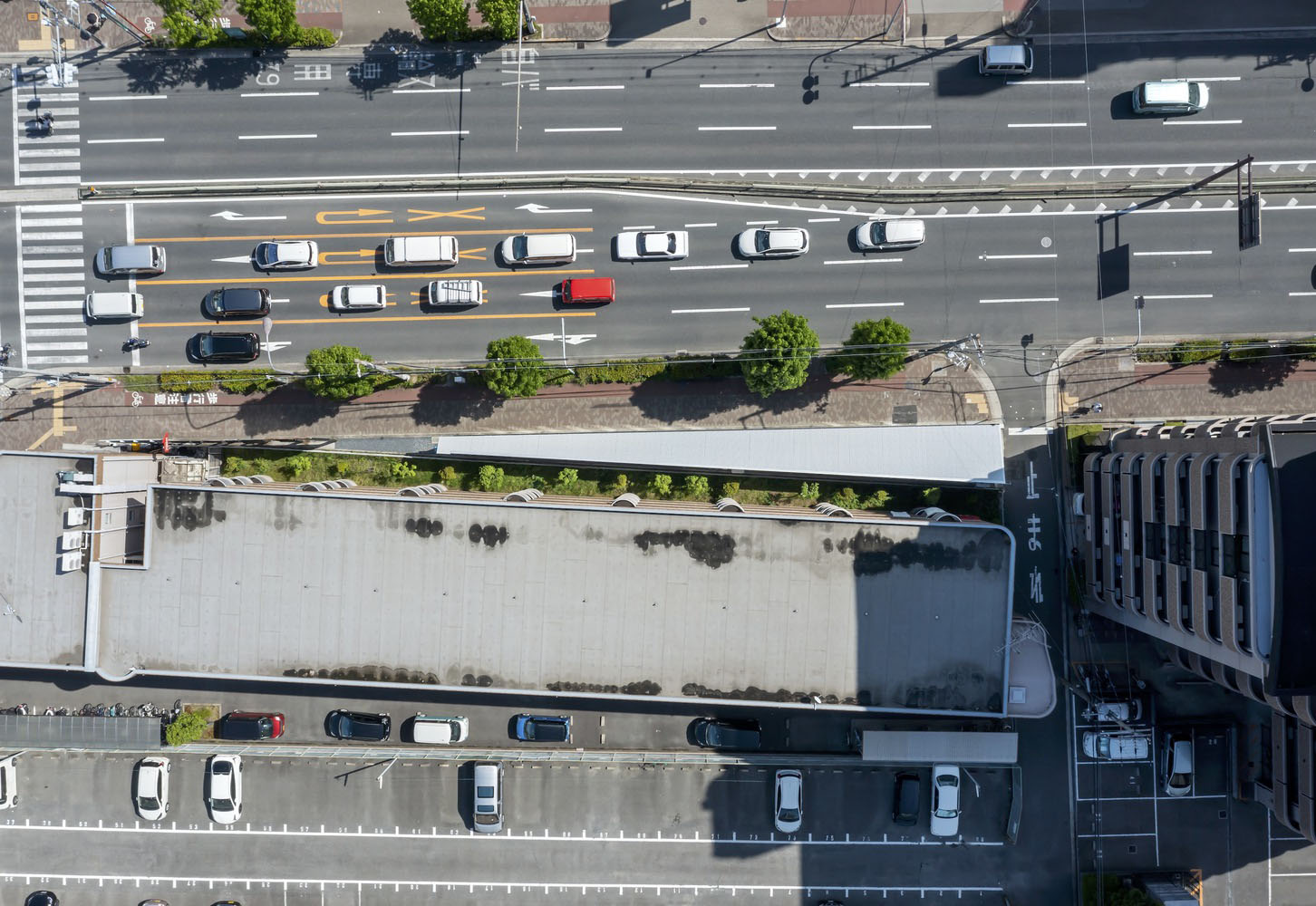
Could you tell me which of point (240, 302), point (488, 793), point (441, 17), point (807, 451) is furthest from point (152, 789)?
point (441, 17)

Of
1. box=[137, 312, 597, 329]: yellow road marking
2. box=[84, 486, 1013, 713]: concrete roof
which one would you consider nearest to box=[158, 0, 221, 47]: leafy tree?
box=[137, 312, 597, 329]: yellow road marking

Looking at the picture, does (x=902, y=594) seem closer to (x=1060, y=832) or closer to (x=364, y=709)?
(x=1060, y=832)

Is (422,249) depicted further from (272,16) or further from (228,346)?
(272,16)

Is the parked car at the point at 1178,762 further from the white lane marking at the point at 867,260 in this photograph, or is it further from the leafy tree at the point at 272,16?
the leafy tree at the point at 272,16

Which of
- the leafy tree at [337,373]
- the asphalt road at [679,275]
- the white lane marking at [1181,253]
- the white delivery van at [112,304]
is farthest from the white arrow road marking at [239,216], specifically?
the white lane marking at [1181,253]

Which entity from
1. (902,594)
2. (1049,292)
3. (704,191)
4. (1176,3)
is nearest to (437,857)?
(902,594)

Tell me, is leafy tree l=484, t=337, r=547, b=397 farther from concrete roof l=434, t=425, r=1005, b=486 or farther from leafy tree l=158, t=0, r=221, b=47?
leafy tree l=158, t=0, r=221, b=47
